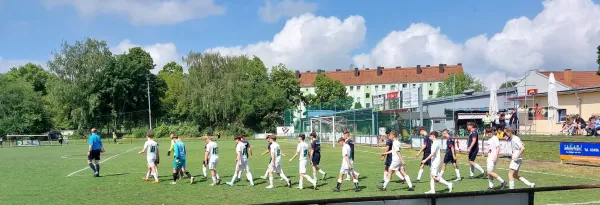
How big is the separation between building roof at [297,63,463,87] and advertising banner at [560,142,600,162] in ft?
326

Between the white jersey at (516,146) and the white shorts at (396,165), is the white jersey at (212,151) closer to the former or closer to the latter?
the white shorts at (396,165)

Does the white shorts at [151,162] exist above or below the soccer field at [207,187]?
above

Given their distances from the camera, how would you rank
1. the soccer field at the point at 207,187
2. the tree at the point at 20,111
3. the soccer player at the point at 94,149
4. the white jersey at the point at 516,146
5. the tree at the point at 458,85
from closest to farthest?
the soccer field at the point at 207,187, the white jersey at the point at 516,146, the soccer player at the point at 94,149, the tree at the point at 20,111, the tree at the point at 458,85

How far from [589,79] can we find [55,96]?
72.8 metres

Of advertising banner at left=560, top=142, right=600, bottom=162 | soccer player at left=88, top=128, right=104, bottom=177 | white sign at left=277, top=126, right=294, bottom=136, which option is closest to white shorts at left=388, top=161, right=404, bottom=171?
advertising banner at left=560, top=142, right=600, bottom=162

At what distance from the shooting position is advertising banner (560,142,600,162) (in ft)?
64.9

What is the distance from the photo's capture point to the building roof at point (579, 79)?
57844 mm

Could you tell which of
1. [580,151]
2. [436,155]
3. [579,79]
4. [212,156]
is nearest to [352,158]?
[436,155]

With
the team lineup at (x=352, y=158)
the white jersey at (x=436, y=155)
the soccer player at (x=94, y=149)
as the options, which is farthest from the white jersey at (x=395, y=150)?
the soccer player at (x=94, y=149)

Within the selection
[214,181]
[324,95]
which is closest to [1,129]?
[324,95]

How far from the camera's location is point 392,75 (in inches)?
4919

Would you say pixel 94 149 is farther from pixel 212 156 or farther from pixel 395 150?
pixel 395 150

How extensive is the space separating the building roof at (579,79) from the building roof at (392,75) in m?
54.4

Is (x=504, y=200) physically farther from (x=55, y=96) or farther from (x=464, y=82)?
(x=464, y=82)
